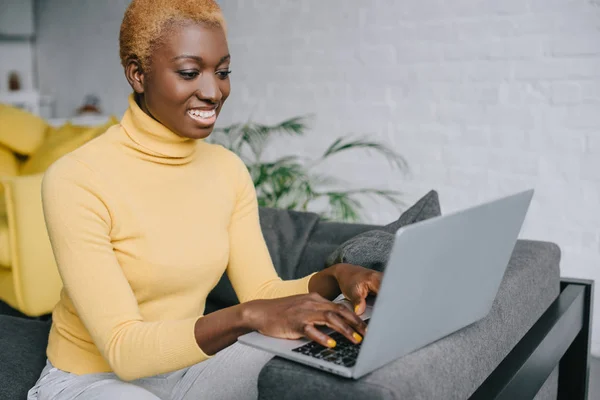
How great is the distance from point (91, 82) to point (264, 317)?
391 cm

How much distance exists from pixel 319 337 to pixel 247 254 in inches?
22.3

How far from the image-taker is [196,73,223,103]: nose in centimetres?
132

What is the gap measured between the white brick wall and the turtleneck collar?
1.81 metres

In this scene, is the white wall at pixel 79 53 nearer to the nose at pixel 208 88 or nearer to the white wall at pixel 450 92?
the white wall at pixel 450 92

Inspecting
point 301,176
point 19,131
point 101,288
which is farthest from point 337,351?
point 19,131

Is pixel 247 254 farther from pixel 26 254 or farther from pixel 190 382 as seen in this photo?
pixel 26 254

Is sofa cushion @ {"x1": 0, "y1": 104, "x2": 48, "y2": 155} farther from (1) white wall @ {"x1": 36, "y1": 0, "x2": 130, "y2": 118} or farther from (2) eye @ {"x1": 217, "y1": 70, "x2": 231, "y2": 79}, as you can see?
(2) eye @ {"x1": 217, "y1": 70, "x2": 231, "y2": 79}

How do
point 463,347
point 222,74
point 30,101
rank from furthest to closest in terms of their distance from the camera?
point 30,101
point 222,74
point 463,347

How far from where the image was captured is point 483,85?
293 centimetres

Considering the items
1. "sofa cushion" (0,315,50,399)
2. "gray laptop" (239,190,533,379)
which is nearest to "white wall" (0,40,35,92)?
"sofa cushion" (0,315,50,399)

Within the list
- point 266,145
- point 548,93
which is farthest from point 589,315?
point 266,145

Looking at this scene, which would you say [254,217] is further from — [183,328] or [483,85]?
[483,85]

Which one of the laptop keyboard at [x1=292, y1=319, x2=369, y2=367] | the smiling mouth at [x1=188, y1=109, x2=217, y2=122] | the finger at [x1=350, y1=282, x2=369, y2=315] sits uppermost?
the smiling mouth at [x1=188, y1=109, x2=217, y2=122]

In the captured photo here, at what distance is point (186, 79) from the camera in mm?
1311
